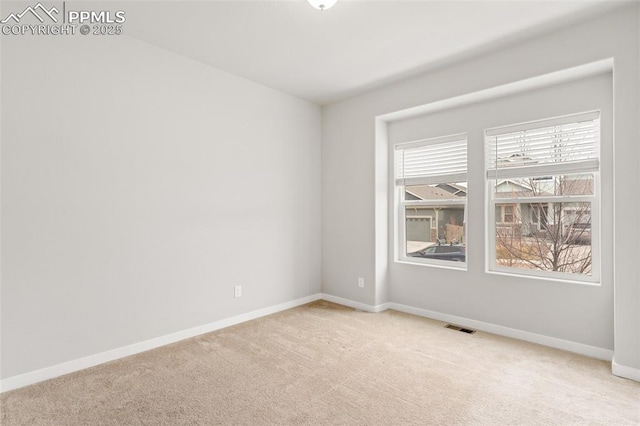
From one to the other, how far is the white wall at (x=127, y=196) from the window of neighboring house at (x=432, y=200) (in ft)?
4.94

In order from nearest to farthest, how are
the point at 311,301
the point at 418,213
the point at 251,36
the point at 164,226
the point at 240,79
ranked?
the point at 251,36 → the point at 164,226 → the point at 240,79 → the point at 418,213 → the point at 311,301

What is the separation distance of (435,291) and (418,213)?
0.95m

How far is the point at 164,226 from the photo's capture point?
3152mm

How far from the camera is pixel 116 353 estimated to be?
9.27 feet

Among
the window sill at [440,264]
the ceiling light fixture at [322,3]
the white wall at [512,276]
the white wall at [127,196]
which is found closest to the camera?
the ceiling light fixture at [322,3]

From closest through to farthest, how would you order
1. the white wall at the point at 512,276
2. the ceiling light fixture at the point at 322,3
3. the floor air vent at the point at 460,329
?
the ceiling light fixture at the point at 322,3 < the white wall at the point at 512,276 < the floor air vent at the point at 460,329

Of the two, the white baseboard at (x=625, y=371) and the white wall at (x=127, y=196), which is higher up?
the white wall at (x=127, y=196)

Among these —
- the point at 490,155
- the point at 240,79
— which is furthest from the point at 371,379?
the point at 240,79

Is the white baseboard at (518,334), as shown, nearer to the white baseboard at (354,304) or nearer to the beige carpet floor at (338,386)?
the beige carpet floor at (338,386)

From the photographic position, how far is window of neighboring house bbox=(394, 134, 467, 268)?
12.4 feet

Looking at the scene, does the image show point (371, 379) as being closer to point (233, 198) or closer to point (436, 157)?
point (233, 198)

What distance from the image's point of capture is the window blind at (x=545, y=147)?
2.97 m

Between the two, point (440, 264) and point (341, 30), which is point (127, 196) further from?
point (440, 264)

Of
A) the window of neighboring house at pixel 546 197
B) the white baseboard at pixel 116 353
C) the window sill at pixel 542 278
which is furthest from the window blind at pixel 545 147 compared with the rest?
the white baseboard at pixel 116 353
